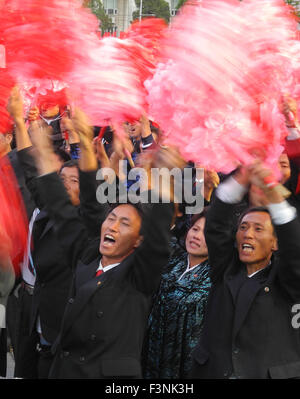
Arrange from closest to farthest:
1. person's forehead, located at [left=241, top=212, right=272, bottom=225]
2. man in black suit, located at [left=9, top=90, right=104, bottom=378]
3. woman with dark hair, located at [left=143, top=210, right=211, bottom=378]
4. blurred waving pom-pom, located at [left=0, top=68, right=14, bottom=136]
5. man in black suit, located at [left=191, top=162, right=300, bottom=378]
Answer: man in black suit, located at [left=191, top=162, right=300, bottom=378], blurred waving pom-pom, located at [left=0, top=68, right=14, bottom=136], person's forehead, located at [left=241, top=212, right=272, bottom=225], man in black suit, located at [left=9, top=90, right=104, bottom=378], woman with dark hair, located at [left=143, top=210, right=211, bottom=378]

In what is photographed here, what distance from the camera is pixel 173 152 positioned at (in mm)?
2758

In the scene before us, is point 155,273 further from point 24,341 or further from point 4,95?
point 24,341

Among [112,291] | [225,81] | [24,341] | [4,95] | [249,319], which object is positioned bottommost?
[24,341]

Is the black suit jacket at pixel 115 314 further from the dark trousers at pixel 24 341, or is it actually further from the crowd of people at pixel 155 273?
the dark trousers at pixel 24 341

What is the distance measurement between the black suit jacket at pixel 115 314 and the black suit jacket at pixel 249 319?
33 centimetres

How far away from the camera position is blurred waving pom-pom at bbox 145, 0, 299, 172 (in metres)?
2.72

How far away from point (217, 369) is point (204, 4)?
1614 millimetres

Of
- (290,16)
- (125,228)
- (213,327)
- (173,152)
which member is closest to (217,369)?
(213,327)

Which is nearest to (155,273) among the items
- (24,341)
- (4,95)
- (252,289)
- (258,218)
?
(252,289)

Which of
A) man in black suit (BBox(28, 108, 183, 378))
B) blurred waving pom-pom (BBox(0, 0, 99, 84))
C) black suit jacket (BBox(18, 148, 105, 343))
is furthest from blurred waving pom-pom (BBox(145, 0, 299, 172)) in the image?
black suit jacket (BBox(18, 148, 105, 343))

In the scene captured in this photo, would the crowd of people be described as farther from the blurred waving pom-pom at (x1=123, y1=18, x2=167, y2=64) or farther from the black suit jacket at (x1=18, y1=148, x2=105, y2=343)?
the blurred waving pom-pom at (x1=123, y1=18, x2=167, y2=64)

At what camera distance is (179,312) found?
3568mm

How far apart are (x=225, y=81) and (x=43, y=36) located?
831 millimetres
